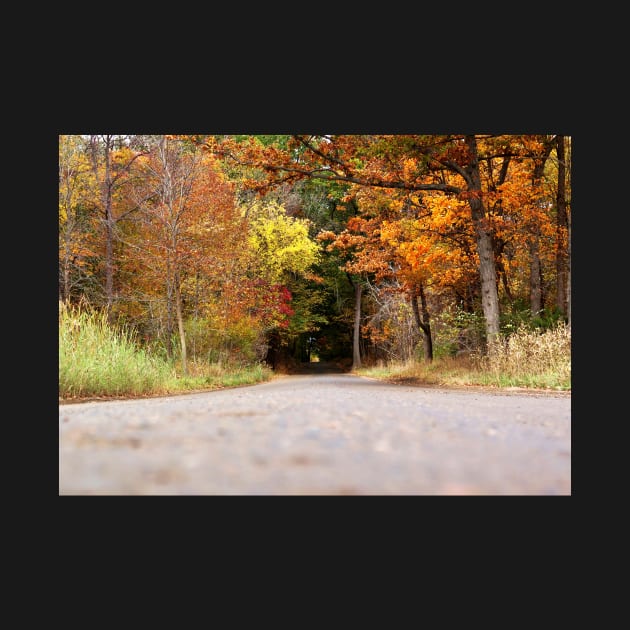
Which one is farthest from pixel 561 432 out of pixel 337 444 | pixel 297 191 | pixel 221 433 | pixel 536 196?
pixel 297 191

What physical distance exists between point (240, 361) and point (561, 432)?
1462 cm

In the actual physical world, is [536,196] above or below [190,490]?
above

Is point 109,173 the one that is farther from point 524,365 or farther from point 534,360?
point 534,360

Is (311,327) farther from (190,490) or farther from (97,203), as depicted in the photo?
(190,490)

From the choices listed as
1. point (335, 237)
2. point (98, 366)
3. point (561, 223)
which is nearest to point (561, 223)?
point (561, 223)

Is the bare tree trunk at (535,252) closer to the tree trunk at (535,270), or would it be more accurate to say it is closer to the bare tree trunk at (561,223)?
the tree trunk at (535,270)

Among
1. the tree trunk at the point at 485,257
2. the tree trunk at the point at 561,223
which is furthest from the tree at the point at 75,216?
the tree trunk at the point at 561,223

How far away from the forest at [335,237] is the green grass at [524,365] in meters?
→ 0.13

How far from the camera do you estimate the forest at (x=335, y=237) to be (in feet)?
33.9

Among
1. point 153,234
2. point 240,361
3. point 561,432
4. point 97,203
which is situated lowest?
point 240,361

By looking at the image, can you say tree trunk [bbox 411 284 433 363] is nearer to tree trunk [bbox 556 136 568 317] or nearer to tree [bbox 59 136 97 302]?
tree trunk [bbox 556 136 568 317]

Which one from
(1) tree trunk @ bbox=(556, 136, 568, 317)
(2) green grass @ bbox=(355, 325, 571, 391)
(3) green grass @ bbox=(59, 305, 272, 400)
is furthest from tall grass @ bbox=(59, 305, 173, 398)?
(1) tree trunk @ bbox=(556, 136, 568, 317)

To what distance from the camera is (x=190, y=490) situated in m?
1.30

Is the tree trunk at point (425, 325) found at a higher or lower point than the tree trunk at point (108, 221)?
A: lower
